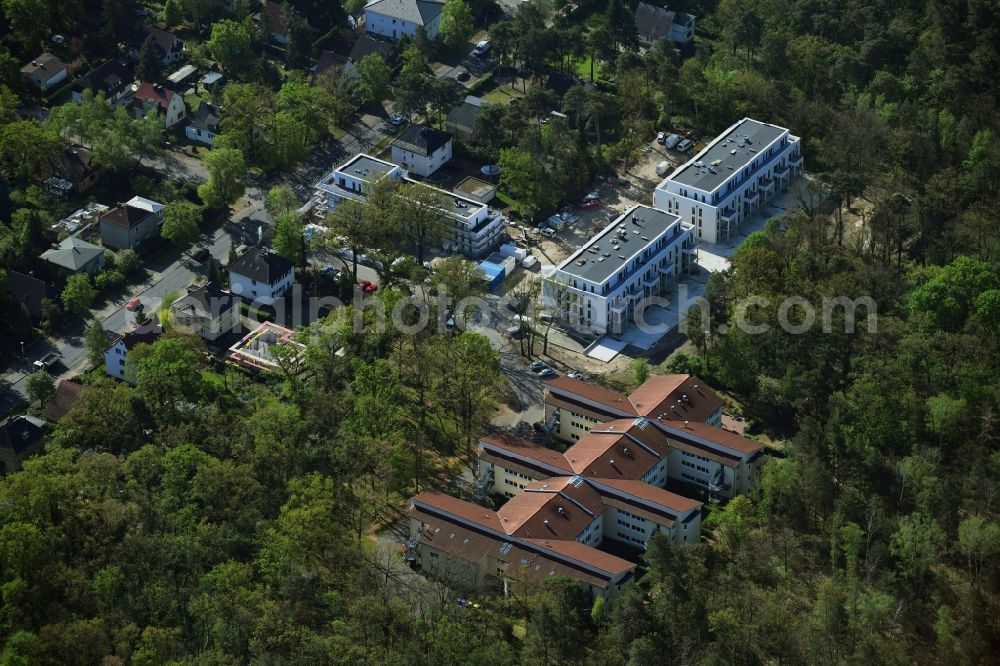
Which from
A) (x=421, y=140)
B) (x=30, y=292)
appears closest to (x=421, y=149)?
(x=421, y=140)

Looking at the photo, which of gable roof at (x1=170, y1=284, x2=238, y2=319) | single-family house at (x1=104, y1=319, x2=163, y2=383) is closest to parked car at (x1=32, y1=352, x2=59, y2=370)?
single-family house at (x1=104, y1=319, x2=163, y2=383)

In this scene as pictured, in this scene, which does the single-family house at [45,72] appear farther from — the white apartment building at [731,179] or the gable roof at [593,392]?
the gable roof at [593,392]

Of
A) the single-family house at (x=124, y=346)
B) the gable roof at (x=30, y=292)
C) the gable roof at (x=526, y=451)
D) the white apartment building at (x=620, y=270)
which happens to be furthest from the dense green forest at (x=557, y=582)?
the gable roof at (x=30, y=292)

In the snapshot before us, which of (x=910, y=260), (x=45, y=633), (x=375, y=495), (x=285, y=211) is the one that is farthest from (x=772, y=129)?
(x=45, y=633)

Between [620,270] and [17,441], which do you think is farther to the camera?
[620,270]

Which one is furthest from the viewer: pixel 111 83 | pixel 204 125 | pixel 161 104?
Answer: pixel 111 83

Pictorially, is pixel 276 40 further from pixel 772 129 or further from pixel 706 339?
pixel 706 339

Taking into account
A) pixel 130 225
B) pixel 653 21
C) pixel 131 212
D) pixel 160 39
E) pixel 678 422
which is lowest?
pixel 678 422

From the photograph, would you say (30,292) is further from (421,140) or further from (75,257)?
(421,140)
